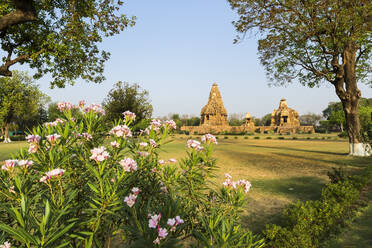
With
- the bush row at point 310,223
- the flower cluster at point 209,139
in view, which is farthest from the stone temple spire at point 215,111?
the flower cluster at point 209,139

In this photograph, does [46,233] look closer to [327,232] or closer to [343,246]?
[343,246]

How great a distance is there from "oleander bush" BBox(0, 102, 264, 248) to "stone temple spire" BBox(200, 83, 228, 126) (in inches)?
2153

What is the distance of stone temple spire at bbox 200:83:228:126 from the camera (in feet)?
188

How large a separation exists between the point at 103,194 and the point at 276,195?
684cm

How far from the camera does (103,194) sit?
1.74m

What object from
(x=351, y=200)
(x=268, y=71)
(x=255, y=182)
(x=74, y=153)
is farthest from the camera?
(x=268, y=71)

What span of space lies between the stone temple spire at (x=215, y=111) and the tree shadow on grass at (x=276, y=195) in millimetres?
48301

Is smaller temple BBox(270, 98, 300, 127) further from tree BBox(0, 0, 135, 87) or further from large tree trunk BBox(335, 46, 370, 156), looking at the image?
tree BBox(0, 0, 135, 87)

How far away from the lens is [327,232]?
4.26 m

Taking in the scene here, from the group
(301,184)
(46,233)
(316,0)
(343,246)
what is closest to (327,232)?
(343,246)

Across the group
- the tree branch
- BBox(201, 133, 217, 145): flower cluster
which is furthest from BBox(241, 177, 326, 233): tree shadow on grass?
the tree branch

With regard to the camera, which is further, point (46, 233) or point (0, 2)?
point (0, 2)

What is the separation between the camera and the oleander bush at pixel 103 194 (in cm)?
161

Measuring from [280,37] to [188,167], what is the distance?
16.0 metres
